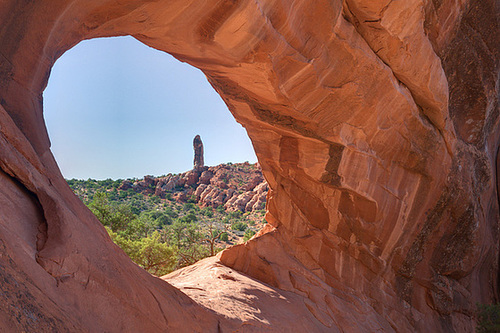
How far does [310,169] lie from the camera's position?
859 centimetres

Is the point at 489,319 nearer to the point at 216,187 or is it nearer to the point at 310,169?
the point at 310,169

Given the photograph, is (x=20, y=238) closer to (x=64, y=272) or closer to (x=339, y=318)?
(x=64, y=272)

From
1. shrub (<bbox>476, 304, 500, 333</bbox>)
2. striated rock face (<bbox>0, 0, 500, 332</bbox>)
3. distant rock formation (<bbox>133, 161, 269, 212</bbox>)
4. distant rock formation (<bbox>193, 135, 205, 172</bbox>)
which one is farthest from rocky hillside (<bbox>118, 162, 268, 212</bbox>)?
shrub (<bbox>476, 304, 500, 333</bbox>)

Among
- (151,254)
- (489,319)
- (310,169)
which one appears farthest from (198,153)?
(489,319)

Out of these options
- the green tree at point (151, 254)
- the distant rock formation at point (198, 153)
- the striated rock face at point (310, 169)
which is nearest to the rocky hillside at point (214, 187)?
the distant rock formation at point (198, 153)

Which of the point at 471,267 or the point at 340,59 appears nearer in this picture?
the point at 340,59

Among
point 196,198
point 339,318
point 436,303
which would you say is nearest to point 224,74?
point 339,318

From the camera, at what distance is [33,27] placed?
13.1 ft

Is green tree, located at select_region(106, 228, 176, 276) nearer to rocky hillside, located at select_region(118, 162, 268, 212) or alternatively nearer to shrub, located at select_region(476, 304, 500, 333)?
shrub, located at select_region(476, 304, 500, 333)

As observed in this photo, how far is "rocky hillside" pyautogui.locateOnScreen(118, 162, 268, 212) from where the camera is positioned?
187ft

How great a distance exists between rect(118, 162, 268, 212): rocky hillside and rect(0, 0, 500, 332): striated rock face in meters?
43.7

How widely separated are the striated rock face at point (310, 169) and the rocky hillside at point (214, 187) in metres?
43.7

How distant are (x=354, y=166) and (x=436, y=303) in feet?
18.1

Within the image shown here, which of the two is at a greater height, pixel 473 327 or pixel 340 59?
pixel 340 59
